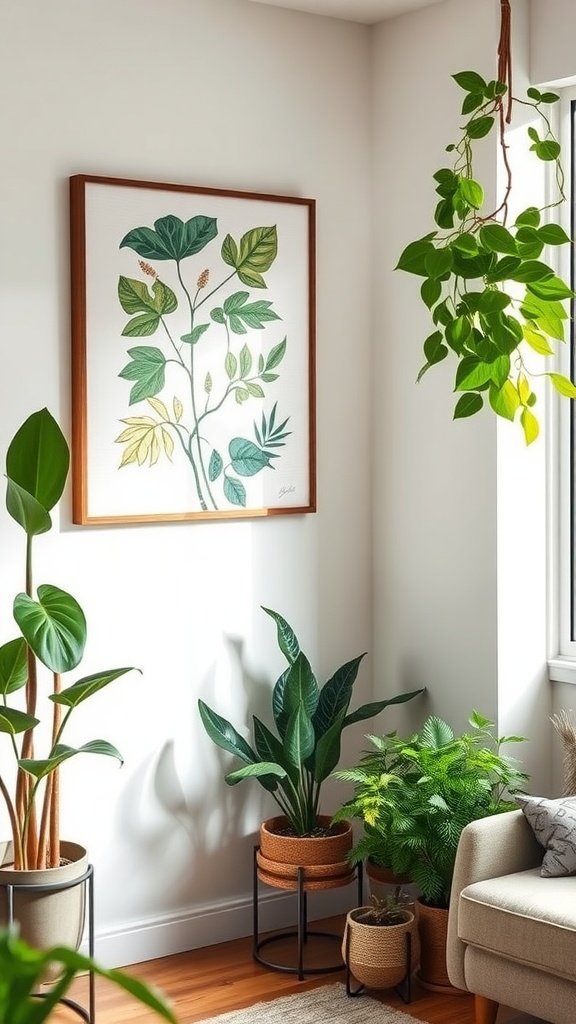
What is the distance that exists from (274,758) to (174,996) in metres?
0.69

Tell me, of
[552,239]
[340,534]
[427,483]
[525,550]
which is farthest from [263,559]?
[552,239]

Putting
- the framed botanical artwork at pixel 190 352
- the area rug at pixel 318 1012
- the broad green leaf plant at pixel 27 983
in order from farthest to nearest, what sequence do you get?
1. the framed botanical artwork at pixel 190 352
2. the area rug at pixel 318 1012
3. the broad green leaf plant at pixel 27 983

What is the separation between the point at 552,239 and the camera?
8.37 ft

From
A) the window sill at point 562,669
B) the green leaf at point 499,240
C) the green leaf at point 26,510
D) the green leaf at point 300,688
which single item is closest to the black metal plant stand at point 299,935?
the green leaf at point 300,688

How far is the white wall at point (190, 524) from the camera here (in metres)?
3.21

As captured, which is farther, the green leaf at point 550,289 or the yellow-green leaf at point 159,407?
the yellow-green leaf at point 159,407

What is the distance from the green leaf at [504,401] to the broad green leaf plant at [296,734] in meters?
1.16

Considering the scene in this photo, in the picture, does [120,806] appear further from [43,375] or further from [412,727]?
[43,375]

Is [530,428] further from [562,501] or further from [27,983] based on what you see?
[27,983]

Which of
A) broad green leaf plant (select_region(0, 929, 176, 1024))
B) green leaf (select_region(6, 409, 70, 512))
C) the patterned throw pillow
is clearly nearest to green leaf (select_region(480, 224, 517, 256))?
green leaf (select_region(6, 409, 70, 512))

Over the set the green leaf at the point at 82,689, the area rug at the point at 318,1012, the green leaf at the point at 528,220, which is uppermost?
the green leaf at the point at 528,220

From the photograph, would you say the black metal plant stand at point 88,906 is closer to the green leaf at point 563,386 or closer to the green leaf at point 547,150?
the green leaf at point 563,386

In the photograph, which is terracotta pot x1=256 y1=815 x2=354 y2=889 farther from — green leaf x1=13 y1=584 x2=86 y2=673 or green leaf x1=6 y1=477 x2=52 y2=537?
green leaf x1=6 y1=477 x2=52 y2=537

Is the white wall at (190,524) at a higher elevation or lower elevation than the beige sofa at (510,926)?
higher
